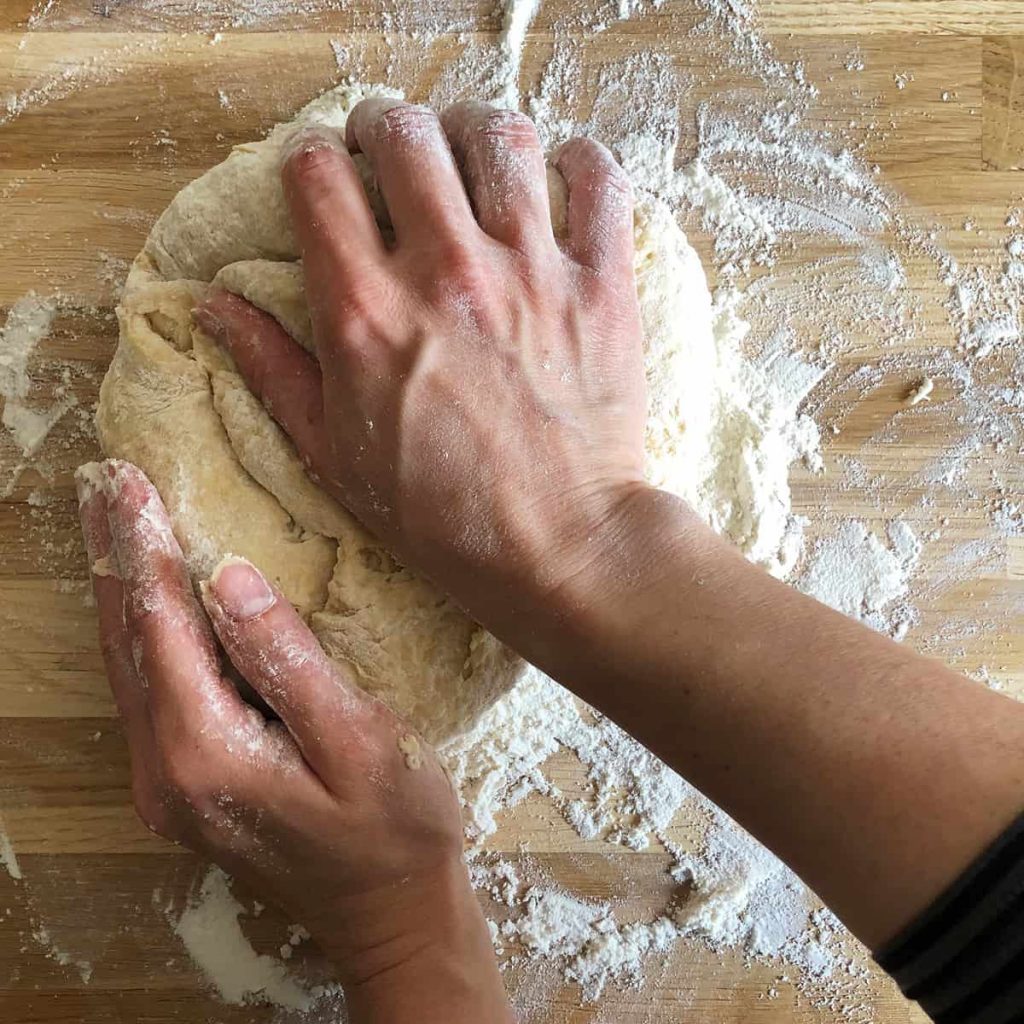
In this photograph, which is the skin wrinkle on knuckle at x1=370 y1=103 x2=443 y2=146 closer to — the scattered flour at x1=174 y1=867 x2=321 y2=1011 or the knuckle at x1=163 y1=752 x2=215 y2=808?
the knuckle at x1=163 y1=752 x2=215 y2=808

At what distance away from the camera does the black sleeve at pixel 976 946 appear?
56 cm

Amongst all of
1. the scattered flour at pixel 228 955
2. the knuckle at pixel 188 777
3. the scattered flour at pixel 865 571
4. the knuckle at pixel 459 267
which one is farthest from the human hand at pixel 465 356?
the scattered flour at pixel 228 955

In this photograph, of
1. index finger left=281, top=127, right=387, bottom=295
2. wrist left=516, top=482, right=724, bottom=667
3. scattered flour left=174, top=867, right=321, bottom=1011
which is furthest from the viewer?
scattered flour left=174, top=867, right=321, bottom=1011

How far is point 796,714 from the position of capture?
657 millimetres

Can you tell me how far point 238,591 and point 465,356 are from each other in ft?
1.00

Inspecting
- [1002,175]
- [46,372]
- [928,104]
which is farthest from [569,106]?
[46,372]

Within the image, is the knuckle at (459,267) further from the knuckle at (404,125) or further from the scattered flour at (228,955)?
the scattered flour at (228,955)

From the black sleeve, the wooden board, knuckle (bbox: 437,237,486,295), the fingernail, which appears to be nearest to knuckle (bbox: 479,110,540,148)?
knuckle (bbox: 437,237,486,295)

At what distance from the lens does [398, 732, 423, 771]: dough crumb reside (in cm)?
91

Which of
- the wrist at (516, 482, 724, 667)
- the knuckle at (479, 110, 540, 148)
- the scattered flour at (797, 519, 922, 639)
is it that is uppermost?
the knuckle at (479, 110, 540, 148)

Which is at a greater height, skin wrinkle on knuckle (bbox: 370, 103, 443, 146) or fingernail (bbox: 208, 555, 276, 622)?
skin wrinkle on knuckle (bbox: 370, 103, 443, 146)

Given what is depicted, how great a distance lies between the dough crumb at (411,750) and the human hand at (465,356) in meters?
0.15

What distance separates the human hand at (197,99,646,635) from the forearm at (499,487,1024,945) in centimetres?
7

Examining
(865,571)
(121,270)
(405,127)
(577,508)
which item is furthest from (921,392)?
(121,270)
